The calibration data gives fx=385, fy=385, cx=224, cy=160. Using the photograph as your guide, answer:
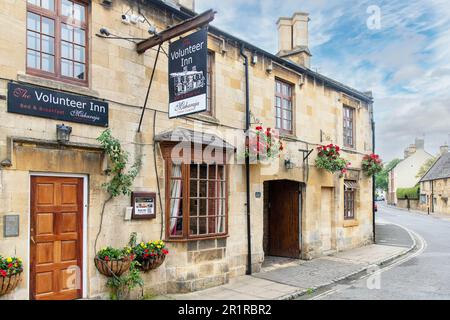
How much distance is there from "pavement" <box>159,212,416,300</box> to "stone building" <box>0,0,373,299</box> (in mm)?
425

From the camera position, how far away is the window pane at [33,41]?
6442 mm

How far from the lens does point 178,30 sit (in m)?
7.14

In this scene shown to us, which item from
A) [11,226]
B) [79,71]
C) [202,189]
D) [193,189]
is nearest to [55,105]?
[79,71]

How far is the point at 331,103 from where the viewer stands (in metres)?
14.3

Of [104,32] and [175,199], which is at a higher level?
[104,32]

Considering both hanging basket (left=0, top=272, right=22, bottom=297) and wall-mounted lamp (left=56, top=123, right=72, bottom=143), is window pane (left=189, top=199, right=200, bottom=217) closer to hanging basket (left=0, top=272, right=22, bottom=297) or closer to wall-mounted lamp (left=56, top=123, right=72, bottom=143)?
wall-mounted lamp (left=56, top=123, right=72, bottom=143)

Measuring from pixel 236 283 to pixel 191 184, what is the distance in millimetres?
2686

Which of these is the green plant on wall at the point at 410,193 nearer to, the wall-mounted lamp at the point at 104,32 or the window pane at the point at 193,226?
the window pane at the point at 193,226

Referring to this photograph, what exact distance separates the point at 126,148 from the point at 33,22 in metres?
2.70

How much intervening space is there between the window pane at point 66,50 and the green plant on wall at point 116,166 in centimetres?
151

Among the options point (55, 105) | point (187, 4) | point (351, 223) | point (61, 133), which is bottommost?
point (351, 223)

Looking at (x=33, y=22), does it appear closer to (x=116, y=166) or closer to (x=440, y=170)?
(x=116, y=166)

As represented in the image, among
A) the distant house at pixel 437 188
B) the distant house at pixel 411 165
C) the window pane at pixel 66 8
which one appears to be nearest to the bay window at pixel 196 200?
the window pane at pixel 66 8

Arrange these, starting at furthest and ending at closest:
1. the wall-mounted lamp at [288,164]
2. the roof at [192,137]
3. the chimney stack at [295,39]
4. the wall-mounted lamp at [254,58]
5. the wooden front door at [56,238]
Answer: the chimney stack at [295,39], the wall-mounted lamp at [288,164], the wall-mounted lamp at [254,58], the roof at [192,137], the wooden front door at [56,238]
